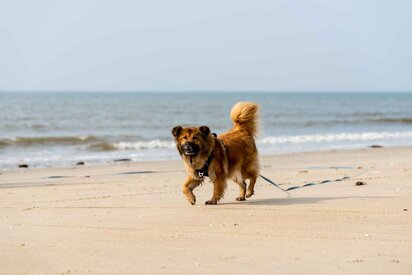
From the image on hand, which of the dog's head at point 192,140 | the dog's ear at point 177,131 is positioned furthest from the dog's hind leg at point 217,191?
the dog's ear at point 177,131

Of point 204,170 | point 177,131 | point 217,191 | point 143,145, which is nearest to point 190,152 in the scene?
point 177,131

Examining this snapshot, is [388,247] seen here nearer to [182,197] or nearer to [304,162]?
[182,197]

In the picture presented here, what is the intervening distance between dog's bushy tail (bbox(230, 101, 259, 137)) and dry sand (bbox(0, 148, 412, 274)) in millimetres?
942

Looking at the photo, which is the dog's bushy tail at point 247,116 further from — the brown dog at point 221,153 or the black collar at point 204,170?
the black collar at point 204,170

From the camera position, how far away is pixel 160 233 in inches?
258

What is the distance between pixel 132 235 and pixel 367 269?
2.33 m

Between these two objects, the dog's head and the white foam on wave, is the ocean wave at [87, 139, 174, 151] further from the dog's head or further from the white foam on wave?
the dog's head

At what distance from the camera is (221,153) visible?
8664 millimetres

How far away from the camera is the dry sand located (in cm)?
528

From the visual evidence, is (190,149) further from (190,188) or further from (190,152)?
(190,188)

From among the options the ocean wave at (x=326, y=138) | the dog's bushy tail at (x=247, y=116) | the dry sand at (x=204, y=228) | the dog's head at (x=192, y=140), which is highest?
the dog's bushy tail at (x=247, y=116)

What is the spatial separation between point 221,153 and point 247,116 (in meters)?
1.02

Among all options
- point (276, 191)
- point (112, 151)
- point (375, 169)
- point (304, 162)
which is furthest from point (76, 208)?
point (112, 151)

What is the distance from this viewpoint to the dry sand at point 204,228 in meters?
5.28
